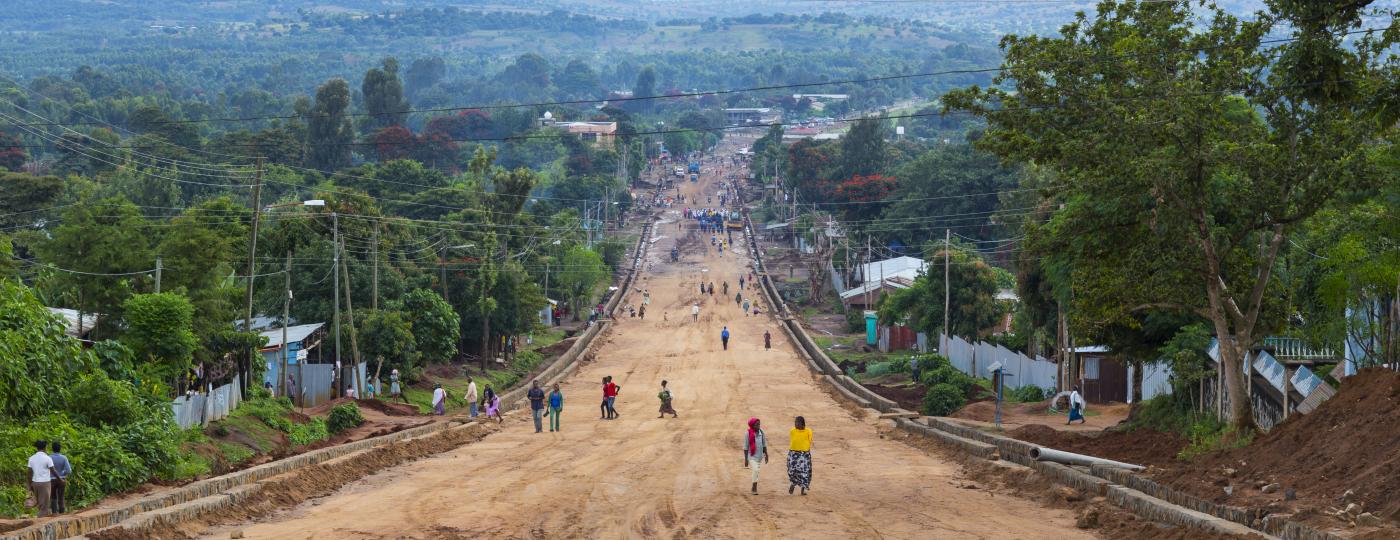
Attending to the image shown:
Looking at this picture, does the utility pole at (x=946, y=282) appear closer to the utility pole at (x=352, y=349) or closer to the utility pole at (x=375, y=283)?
the utility pole at (x=375, y=283)

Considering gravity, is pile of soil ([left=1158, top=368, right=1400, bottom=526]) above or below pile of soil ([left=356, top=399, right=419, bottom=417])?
above

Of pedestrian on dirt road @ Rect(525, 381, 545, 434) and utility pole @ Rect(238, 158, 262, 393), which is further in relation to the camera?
utility pole @ Rect(238, 158, 262, 393)

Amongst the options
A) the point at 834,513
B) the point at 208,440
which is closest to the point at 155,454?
the point at 208,440

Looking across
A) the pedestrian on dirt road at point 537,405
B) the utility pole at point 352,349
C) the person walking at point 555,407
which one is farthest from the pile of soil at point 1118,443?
the utility pole at point 352,349

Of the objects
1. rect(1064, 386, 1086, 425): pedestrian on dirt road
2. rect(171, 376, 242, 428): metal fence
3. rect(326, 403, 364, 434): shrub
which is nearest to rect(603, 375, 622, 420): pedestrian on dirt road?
rect(326, 403, 364, 434): shrub

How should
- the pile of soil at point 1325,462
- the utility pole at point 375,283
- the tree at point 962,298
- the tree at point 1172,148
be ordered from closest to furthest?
the pile of soil at point 1325,462, the tree at point 1172,148, the utility pole at point 375,283, the tree at point 962,298

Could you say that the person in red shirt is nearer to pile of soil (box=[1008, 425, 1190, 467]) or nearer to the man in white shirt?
pile of soil (box=[1008, 425, 1190, 467])
